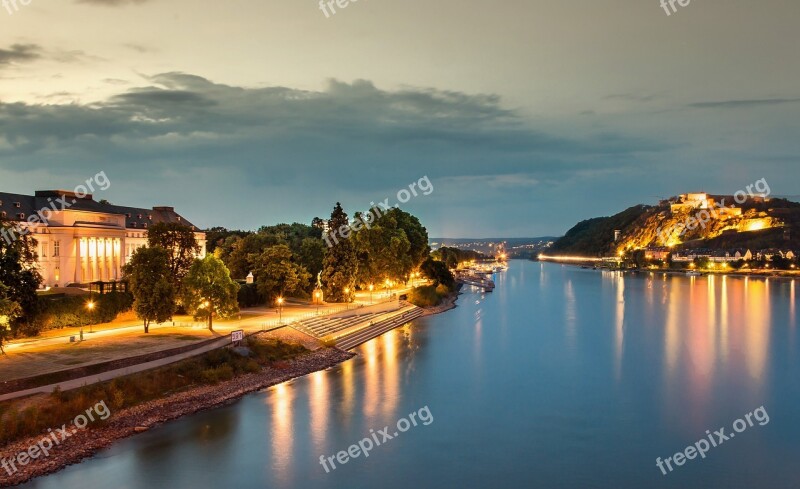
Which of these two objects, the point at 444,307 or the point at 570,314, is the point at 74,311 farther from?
the point at 570,314

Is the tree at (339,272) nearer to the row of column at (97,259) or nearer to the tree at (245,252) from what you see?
the tree at (245,252)

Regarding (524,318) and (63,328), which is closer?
(63,328)

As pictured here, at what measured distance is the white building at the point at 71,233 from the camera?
45.4 metres

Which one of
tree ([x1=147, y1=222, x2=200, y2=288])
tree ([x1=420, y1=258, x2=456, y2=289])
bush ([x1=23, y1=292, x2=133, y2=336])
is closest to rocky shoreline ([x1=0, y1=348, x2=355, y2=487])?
bush ([x1=23, y1=292, x2=133, y2=336])

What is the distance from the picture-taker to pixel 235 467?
71.8 feet

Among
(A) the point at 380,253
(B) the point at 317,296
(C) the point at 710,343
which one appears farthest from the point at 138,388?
(A) the point at 380,253

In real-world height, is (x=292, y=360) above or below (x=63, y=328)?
below

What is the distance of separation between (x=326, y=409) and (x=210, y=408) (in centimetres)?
508

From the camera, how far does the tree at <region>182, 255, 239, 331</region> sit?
36.0 metres

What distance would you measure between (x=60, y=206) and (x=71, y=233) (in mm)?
2370

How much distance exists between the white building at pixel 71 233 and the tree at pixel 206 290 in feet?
35.9

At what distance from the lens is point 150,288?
109ft

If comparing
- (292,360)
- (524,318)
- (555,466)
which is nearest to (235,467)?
(555,466)

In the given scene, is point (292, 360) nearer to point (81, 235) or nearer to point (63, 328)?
point (63, 328)
